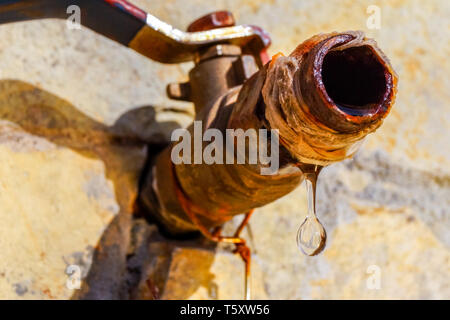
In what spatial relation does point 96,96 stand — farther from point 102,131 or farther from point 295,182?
point 295,182

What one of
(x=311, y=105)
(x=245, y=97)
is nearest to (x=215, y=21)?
(x=245, y=97)

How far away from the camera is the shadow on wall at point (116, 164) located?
2.05 feet

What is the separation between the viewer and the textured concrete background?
2.00 feet

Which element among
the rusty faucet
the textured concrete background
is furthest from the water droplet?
the textured concrete background

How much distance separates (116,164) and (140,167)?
34mm

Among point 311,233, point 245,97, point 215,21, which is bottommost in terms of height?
point 311,233

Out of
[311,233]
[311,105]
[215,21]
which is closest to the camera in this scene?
[311,105]

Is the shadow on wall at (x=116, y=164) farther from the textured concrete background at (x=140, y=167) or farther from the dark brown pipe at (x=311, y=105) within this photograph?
the dark brown pipe at (x=311, y=105)

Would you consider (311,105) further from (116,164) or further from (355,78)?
(116,164)

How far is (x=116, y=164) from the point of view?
0.69m

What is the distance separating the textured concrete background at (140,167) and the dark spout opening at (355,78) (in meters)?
Answer: 0.34

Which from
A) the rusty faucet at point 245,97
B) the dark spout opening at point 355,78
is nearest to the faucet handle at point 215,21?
the rusty faucet at point 245,97
